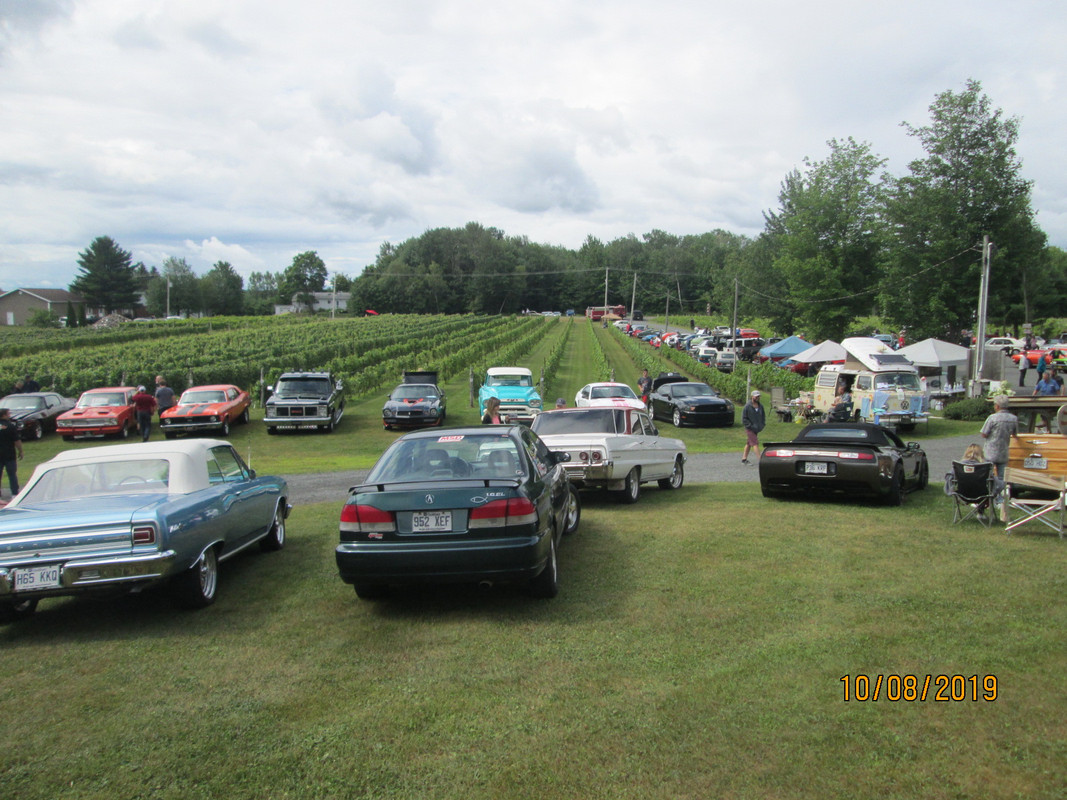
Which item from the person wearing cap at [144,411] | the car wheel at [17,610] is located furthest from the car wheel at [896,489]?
the person wearing cap at [144,411]

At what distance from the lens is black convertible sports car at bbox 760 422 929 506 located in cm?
1101

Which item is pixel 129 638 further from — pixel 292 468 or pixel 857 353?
pixel 857 353

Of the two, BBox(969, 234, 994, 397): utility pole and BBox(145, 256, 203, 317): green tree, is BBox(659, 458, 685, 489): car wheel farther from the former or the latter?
BBox(145, 256, 203, 317): green tree

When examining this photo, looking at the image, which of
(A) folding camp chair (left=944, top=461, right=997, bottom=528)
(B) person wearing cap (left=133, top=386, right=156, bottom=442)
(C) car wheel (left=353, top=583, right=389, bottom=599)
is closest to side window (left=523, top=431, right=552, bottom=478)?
(C) car wheel (left=353, top=583, right=389, bottom=599)

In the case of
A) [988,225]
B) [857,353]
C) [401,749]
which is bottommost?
[401,749]

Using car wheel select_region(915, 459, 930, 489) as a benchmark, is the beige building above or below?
above

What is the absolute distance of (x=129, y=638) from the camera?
5910mm

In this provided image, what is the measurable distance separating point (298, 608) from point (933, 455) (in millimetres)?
17585

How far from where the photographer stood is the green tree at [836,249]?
55.6 meters

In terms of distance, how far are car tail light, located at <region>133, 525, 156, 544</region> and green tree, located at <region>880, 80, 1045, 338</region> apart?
42.3 m

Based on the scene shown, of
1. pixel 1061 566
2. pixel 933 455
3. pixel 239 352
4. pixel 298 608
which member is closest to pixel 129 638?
pixel 298 608

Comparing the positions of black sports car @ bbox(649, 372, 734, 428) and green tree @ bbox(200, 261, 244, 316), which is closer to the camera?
black sports car @ bbox(649, 372, 734, 428)

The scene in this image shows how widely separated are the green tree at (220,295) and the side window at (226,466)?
140m

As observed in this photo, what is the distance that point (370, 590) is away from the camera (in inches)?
258
